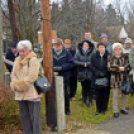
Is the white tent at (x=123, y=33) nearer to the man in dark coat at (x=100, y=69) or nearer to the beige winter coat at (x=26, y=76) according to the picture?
the man in dark coat at (x=100, y=69)

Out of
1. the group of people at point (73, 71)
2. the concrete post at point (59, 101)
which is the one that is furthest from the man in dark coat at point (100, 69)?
the concrete post at point (59, 101)

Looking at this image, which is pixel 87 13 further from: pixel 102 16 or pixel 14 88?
pixel 14 88

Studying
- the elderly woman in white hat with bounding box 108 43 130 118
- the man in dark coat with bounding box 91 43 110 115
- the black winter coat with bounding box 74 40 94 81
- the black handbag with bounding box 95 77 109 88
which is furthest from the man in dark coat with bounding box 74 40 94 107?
the elderly woman in white hat with bounding box 108 43 130 118

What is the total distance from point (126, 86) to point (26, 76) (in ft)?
8.04

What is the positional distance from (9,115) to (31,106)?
82 centimetres

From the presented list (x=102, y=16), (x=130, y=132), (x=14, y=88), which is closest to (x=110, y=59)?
(x=130, y=132)

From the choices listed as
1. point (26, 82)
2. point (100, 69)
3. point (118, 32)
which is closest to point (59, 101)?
point (26, 82)

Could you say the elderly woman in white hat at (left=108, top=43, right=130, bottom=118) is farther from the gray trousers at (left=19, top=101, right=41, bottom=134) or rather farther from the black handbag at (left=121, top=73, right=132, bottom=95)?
the gray trousers at (left=19, top=101, right=41, bottom=134)

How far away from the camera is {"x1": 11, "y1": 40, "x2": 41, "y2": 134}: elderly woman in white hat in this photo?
336 cm

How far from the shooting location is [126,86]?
479 cm

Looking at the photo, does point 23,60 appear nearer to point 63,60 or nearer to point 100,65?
point 63,60

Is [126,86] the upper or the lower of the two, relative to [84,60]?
lower

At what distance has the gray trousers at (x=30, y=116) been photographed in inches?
139

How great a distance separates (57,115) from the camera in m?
3.96
